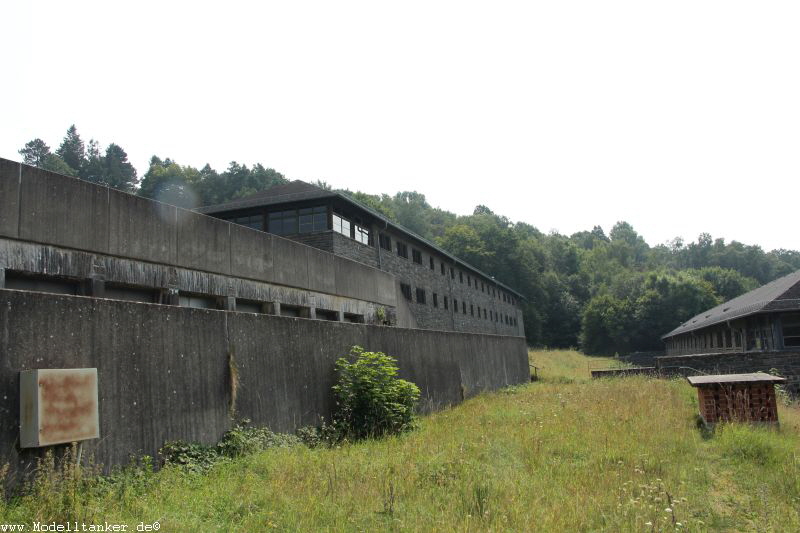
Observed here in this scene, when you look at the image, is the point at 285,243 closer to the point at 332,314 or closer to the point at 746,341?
the point at 332,314

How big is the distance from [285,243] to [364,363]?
455cm

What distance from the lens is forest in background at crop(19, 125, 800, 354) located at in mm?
62625

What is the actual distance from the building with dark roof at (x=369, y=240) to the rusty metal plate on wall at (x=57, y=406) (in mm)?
13116

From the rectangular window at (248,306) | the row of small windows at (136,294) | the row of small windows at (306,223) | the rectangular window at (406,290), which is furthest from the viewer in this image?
the rectangular window at (406,290)

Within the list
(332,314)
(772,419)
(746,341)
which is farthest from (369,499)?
(746,341)

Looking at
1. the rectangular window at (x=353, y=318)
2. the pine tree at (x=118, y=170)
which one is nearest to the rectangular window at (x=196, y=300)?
the rectangular window at (x=353, y=318)

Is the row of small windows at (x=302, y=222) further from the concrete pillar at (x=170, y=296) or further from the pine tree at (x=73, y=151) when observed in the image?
the pine tree at (x=73, y=151)

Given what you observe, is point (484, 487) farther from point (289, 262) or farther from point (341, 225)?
point (341, 225)

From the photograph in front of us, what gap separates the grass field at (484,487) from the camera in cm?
486

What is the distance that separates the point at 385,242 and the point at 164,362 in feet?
58.8

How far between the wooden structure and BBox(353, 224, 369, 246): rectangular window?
1388 cm

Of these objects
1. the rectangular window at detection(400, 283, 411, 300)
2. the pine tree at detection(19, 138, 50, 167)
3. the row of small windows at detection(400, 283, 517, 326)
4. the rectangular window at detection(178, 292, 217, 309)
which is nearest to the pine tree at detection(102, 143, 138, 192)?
the pine tree at detection(19, 138, 50, 167)

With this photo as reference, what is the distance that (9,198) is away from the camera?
26.5ft

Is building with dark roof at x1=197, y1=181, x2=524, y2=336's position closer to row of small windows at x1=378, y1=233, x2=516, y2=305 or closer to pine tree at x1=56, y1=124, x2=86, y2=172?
row of small windows at x1=378, y1=233, x2=516, y2=305
